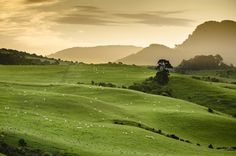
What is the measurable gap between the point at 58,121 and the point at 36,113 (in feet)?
14.7

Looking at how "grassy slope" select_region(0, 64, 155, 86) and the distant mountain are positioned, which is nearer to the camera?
"grassy slope" select_region(0, 64, 155, 86)

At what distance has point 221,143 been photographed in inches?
2904

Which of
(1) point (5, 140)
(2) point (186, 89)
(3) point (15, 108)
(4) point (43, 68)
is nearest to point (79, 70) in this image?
(4) point (43, 68)

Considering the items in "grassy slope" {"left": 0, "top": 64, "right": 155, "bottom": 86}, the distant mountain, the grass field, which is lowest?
the grass field

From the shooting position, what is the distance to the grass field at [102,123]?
1845 inches

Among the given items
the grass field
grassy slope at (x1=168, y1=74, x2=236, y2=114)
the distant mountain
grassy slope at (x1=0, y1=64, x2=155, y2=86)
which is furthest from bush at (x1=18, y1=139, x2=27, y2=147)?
the distant mountain

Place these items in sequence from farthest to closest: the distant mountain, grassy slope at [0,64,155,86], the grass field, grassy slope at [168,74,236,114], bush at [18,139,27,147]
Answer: the distant mountain, grassy slope at [0,64,155,86], grassy slope at [168,74,236,114], the grass field, bush at [18,139,27,147]

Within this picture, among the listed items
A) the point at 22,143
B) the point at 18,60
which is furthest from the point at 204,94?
the point at 22,143

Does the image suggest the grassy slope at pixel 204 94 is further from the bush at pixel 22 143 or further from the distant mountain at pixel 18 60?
the bush at pixel 22 143

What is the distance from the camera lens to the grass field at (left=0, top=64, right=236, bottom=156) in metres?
46.9

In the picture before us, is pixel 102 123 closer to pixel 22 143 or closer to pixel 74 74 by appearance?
pixel 22 143

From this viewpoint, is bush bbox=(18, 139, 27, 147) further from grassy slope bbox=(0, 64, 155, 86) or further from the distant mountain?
the distant mountain

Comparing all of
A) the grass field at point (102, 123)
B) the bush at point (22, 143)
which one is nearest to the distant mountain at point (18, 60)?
the grass field at point (102, 123)

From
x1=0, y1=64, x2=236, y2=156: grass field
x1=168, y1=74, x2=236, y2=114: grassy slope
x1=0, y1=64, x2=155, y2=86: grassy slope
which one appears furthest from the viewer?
x1=0, y1=64, x2=155, y2=86: grassy slope
